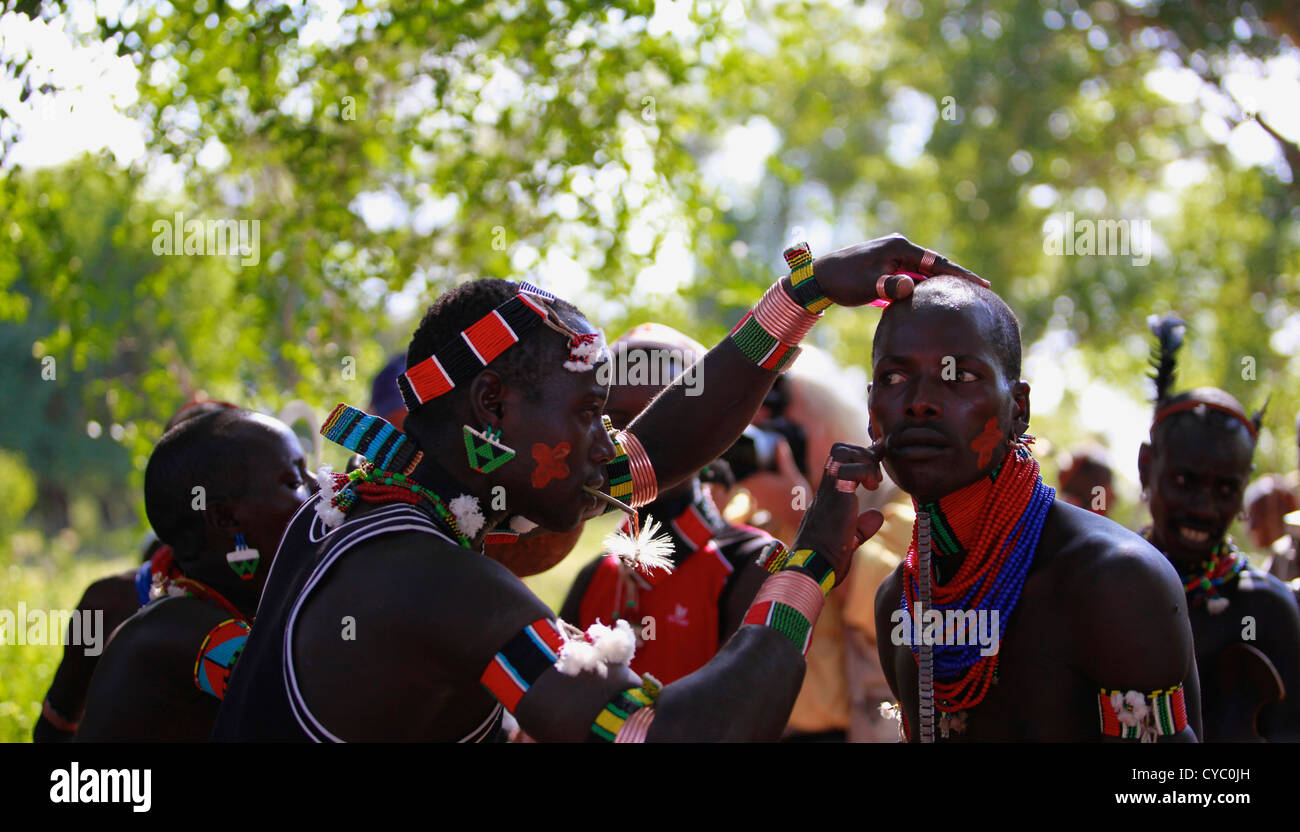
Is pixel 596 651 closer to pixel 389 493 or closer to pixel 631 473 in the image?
pixel 389 493

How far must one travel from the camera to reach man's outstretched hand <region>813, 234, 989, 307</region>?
10.5 ft

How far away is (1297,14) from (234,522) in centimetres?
1400

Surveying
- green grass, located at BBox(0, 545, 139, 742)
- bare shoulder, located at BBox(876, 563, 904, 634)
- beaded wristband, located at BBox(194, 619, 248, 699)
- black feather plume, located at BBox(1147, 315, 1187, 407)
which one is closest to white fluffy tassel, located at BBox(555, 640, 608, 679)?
bare shoulder, located at BBox(876, 563, 904, 634)

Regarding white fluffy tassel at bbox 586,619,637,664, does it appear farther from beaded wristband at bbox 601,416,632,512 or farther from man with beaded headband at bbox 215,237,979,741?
beaded wristband at bbox 601,416,632,512

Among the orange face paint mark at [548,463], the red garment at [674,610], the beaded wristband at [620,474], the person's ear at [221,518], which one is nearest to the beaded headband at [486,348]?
the orange face paint mark at [548,463]

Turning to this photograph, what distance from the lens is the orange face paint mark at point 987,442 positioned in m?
2.87

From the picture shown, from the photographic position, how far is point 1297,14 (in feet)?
44.0

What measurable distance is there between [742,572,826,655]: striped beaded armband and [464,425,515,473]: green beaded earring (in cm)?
73

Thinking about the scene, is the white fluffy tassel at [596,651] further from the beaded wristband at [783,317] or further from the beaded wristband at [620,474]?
the beaded wristband at [783,317]

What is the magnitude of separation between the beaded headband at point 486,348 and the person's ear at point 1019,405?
42.4 inches

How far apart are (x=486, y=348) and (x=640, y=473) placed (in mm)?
829

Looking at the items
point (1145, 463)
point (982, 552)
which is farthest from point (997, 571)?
point (1145, 463)
